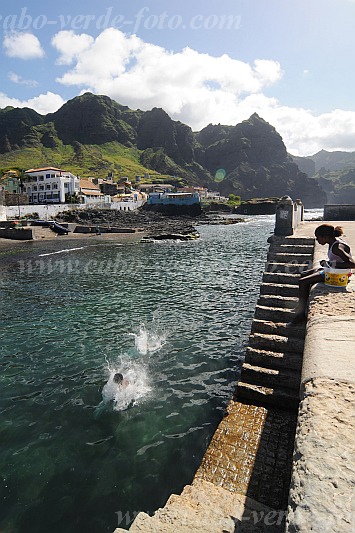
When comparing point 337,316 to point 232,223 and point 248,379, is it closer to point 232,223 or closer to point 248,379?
point 248,379

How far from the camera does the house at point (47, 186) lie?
88812mm

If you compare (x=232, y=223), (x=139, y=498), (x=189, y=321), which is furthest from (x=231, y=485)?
(x=232, y=223)

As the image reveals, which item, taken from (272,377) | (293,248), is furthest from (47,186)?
(272,377)

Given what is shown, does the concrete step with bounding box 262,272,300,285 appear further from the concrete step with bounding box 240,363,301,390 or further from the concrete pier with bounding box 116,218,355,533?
the concrete step with bounding box 240,363,301,390

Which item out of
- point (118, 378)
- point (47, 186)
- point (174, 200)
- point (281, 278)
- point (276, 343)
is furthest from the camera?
point (174, 200)

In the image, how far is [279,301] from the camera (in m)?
8.79

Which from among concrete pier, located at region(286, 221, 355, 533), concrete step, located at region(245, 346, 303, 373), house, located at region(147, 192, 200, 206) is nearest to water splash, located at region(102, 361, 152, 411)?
concrete step, located at region(245, 346, 303, 373)

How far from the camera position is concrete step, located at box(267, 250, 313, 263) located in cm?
1018

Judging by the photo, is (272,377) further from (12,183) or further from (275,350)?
(12,183)

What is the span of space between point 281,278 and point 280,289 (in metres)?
0.51

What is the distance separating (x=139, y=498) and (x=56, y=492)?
1559 mm

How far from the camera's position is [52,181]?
292 feet

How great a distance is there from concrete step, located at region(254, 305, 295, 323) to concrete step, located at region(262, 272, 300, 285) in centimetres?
A: 124

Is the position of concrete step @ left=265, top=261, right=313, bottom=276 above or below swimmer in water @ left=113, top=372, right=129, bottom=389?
above
